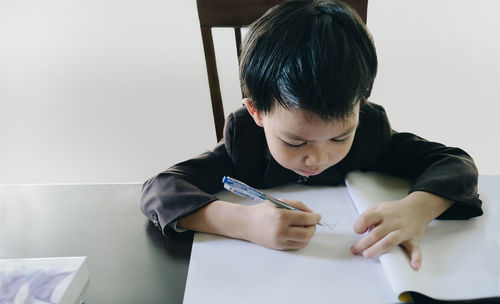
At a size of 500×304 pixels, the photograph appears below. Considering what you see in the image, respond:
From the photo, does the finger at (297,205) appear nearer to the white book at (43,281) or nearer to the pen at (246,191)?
the pen at (246,191)

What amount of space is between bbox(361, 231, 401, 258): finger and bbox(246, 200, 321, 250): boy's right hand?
0.08m

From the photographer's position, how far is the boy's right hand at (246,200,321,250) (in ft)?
2.07

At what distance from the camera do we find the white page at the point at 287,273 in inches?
21.7

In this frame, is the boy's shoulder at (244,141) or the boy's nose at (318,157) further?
the boy's shoulder at (244,141)

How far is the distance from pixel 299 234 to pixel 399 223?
14 cm

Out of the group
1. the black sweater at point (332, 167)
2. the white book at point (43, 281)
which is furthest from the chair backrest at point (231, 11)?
the white book at point (43, 281)

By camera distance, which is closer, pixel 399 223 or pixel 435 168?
pixel 399 223

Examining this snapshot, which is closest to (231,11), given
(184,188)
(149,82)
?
(184,188)

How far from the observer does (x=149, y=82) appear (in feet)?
6.21

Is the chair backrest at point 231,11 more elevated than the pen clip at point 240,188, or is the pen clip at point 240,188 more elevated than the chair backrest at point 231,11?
the chair backrest at point 231,11

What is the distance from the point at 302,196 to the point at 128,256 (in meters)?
0.30

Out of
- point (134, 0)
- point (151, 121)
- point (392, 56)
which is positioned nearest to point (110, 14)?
point (134, 0)

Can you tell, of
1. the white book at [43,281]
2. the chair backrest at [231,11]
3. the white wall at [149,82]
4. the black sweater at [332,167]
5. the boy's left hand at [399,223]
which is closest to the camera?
the white book at [43,281]

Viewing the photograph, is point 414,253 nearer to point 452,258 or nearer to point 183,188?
point 452,258
